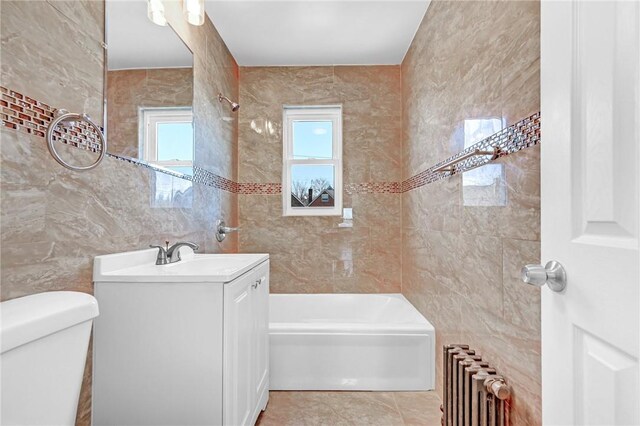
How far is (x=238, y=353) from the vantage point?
1374 millimetres

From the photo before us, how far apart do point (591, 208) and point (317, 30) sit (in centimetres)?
249

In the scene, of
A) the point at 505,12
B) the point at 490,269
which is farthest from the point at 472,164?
the point at 505,12

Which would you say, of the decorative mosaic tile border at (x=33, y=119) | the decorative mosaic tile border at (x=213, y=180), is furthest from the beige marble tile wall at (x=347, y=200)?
the decorative mosaic tile border at (x=33, y=119)

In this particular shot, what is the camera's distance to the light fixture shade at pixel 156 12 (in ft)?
5.49

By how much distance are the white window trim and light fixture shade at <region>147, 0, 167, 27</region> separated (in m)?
0.44

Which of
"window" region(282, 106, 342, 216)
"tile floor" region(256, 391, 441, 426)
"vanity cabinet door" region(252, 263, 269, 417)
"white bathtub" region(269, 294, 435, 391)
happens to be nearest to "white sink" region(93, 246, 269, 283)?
"vanity cabinet door" region(252, 263, 269, 417)

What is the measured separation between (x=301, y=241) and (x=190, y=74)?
1.68 metres

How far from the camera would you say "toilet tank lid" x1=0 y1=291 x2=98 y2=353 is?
716 millimetres

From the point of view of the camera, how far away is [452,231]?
6.13ft

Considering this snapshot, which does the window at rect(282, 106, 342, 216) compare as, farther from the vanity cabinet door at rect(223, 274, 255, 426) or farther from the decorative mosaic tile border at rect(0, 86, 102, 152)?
the decorative mosaic tile border at rect(0, 86, 102, 152)

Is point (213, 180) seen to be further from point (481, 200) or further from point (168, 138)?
point (481, 200)

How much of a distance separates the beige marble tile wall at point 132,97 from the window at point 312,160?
4.59 feet

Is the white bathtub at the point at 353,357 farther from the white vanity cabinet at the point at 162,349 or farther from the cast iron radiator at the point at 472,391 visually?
the white vanity cabinet at the point at 162,349

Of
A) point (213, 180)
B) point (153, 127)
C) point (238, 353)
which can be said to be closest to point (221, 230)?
point (213, 180)
